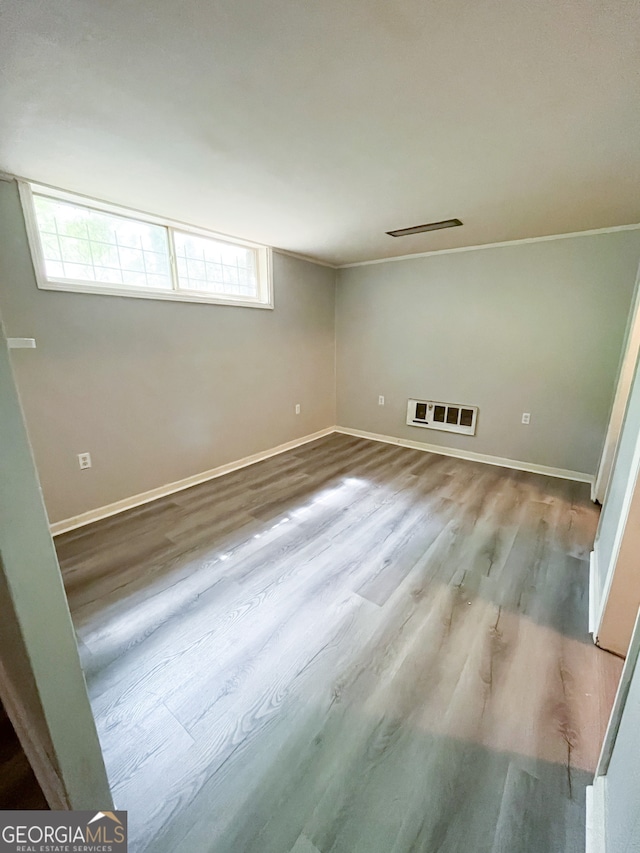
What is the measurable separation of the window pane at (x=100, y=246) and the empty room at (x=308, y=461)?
19 millimetres

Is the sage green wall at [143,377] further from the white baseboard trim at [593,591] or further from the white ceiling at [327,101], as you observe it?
the white baseboard trim at [593,591]

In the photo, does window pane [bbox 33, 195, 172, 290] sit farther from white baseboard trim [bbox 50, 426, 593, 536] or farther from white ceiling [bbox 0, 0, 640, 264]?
white baseboard trim [bbox 50, 426, 593, 536]

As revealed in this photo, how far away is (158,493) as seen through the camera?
2850 millimetres

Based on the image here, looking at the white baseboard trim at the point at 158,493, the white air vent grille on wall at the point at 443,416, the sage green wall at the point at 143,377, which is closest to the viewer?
the sage green wall at the point at 143,377

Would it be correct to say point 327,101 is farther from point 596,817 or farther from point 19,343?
point 596,817

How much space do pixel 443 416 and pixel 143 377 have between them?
3173 mm

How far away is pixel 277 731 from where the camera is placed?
1.13 m

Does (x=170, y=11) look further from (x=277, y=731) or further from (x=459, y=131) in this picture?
(x=277, y=731)

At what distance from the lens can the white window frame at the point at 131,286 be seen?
6.57 ft

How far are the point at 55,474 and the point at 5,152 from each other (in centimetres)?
184

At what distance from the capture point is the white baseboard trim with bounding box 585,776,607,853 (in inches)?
33.0

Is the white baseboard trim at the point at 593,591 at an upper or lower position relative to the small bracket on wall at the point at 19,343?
lower

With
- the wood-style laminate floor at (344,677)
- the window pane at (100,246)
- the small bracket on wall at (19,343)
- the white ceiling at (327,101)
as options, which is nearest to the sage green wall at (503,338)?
the white ceiling at (327,101)

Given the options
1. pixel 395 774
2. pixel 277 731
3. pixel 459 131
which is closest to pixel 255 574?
pixel 277 731
